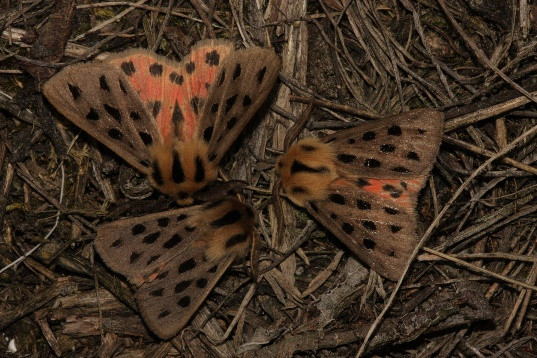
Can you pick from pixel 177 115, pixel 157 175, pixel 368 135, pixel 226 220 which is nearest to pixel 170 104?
pixel 177 115

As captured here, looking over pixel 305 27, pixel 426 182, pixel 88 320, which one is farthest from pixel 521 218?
pixel 88 320

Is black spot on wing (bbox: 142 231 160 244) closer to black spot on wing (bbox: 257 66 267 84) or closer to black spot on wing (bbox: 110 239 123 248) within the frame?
black spot on wing (bbox: 110 239 123 248)

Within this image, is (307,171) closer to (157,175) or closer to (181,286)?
(157,175)

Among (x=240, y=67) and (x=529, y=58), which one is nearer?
(x=240, y=67)

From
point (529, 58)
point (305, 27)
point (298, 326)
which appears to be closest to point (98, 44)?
point (305, 27)

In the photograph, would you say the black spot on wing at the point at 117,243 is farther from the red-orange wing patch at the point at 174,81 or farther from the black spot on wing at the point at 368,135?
the black spot on wing at the point at 368,135

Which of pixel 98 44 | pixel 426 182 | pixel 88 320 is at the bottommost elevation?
pixel 88 320

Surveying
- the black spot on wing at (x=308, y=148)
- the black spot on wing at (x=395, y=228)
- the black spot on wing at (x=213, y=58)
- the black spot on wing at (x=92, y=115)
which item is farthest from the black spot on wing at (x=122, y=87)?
the black spot on wing at (x=395, y=228)

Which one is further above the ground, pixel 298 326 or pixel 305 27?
pixel 305 27

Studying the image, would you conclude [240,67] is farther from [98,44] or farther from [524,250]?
[524,250]
